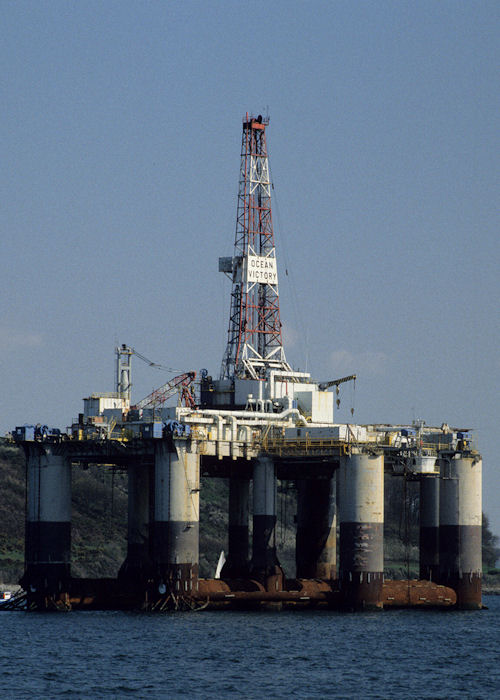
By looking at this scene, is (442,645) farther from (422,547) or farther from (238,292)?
(238,292)

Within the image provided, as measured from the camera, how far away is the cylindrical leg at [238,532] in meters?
124

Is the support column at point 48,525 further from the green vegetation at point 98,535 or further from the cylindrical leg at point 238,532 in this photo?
the green vegetation at point 98,535

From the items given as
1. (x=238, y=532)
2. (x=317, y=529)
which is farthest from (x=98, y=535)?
(x=317, y=529)

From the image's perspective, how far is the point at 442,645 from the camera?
98625mm

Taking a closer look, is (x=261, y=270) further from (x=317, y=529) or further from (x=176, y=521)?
(x=176, y=521)

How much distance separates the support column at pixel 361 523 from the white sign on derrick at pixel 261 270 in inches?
758

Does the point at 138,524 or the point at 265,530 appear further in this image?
the point at 138,524

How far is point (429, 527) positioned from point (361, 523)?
15.1 meters

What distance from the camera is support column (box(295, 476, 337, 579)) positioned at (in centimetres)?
12319

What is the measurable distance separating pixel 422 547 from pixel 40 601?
1090 inches

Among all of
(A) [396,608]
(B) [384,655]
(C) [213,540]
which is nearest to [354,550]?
(A) [396,608]

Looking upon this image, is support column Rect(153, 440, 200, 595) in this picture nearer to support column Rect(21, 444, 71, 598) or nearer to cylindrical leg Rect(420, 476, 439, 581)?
support column Rect(21, 444, 71, 598)

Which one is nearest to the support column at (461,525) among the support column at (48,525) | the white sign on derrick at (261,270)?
the white sign on derrick at (261,270)

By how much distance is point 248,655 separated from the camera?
299 feet
